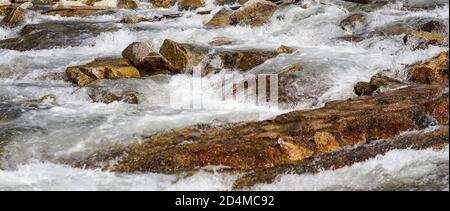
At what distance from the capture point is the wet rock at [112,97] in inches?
375

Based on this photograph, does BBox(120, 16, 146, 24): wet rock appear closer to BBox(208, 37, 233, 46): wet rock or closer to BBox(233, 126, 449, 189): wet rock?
BBox(208, 37, 233, 46): wet rock

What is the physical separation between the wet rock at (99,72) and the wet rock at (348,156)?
17.4 ft

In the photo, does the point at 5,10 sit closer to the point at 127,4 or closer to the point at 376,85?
the point at 127,4

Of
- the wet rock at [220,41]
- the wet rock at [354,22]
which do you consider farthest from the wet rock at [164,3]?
the wet rock at [354,22]

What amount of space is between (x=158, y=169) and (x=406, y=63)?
564 centimetres

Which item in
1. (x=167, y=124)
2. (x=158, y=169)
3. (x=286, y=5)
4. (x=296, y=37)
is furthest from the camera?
(x=286, y=5)

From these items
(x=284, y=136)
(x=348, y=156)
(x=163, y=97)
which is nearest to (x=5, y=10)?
(x=163, y=97)

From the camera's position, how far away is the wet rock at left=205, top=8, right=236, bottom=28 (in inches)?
614

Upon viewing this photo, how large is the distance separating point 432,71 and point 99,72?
591 cm

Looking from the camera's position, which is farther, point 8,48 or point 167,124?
point 8,48

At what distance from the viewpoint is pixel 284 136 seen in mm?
6578
